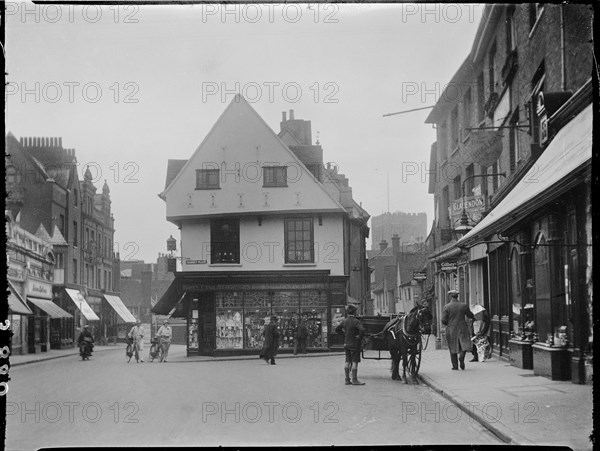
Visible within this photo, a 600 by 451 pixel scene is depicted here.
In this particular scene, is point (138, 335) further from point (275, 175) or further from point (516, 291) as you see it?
point (516, 291)

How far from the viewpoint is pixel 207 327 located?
16.4 metres

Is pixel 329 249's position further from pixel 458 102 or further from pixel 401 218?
pixel 458 102

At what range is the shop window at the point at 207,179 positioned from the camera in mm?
9711

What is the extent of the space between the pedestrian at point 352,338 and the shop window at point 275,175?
11.4 ft

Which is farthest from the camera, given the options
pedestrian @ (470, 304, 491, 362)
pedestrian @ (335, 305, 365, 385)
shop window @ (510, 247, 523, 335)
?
pedestrian @ (470, 304, 491, 362)

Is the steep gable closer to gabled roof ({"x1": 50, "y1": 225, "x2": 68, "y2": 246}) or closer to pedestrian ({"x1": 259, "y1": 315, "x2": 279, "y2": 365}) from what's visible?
gabled roof ({"x1": 50, "y1": 225, "x2": 68, "y2": 246})

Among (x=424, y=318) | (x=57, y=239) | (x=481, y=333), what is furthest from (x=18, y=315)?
(x=481, y=333)

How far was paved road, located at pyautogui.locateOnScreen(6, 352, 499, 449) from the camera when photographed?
25.8 feet

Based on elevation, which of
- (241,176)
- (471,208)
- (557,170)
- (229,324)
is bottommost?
(229,324)

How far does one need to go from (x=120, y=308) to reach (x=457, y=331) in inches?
296

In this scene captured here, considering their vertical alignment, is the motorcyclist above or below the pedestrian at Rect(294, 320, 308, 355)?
above

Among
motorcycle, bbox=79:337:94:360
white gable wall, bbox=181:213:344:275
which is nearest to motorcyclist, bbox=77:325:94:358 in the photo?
motorcycle, bbox=79:337:94:360

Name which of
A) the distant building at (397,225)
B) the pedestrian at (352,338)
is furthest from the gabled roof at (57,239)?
the pedestrian at (352,338)

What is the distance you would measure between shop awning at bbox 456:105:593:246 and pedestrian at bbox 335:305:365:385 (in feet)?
7.82
